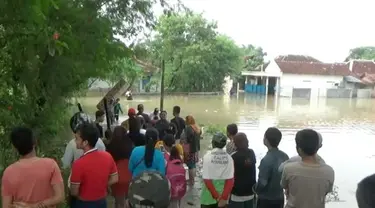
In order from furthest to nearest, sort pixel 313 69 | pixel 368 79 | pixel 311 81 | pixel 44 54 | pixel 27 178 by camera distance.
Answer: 1. pixel 368 79
2. pixel 313 69
3. pixel 311 81
4. pixel 44 54
5. pixel 27 178

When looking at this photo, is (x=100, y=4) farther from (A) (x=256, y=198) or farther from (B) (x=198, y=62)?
(B) (x=198, y=62)

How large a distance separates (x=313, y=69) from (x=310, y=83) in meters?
2.04

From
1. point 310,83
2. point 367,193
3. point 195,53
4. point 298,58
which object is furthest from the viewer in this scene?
point 298,58

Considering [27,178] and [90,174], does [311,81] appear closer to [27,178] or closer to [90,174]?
[90,174]

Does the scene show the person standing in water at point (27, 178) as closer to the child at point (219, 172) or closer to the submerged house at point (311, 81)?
the child at point (219, 172)

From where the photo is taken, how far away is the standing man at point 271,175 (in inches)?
166

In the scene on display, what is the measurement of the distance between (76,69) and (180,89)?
37279mm

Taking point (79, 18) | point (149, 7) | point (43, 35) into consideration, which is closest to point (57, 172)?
point (43, 35)

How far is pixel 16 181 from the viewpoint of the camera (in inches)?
118

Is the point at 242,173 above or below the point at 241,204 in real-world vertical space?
above

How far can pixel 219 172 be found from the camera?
14.2 ft

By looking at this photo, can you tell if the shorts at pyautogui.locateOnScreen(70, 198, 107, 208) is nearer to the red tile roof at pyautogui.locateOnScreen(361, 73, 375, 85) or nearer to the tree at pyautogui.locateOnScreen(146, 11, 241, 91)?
the tree at pyautogui.locateOnScreen(146, 11, 241, 91)

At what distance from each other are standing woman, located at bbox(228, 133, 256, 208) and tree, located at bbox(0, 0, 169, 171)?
83.8 inches

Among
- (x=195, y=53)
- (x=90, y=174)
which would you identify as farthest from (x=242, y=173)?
(x=195, y=53)
